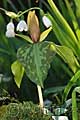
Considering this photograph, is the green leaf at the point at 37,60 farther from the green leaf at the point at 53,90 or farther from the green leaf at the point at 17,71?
the green leaf at the point at 53,90

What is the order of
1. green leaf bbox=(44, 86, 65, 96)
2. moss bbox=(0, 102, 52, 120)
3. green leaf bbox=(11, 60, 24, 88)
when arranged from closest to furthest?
moss bbox=(0, 102, 52, 120) → green leaf bbox=(11, 60, 24, 88) → green leaf bbox=(44, 86, 65, 96)

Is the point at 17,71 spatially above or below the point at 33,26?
below

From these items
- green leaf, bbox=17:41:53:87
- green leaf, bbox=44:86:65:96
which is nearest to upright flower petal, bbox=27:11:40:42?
green leaf, bbox=17:41:53:87

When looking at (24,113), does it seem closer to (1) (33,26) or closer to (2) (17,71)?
(2) (17,71)

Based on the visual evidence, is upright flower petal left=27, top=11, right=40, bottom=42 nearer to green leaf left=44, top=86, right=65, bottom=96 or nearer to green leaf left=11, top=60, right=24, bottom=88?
green leaf left=11, top=60, right=24, bottom=88

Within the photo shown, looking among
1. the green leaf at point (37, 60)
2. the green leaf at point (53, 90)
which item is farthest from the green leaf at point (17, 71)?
the green leaf at point (53, 90)

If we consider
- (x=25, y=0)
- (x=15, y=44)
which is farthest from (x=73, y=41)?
(x=25, y=0)

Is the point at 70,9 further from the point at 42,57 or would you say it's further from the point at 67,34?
the point at 42,57

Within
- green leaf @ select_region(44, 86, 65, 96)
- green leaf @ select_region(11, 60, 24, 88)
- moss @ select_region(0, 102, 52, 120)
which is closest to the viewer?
moss @ select_region(0, 102, 52, 120)

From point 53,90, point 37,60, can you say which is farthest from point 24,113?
point 53,90
